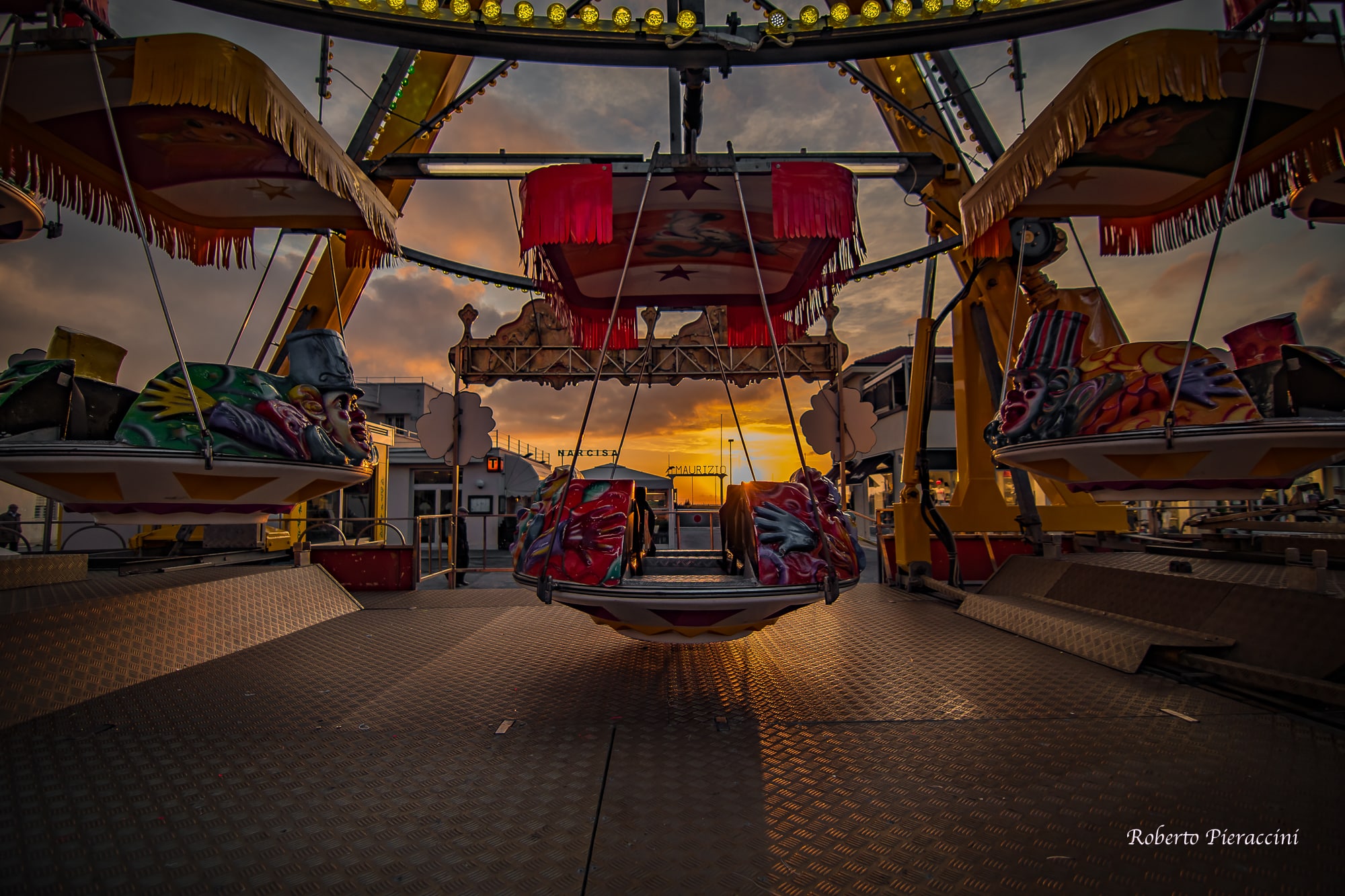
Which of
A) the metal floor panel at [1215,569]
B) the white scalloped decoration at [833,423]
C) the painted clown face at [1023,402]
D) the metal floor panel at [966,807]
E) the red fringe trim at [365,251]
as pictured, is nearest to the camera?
the metal floor panel at [966,807]

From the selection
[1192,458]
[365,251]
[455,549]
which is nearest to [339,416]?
[365,251]

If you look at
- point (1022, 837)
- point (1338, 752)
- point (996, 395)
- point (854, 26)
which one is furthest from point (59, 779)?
point (996, 395)

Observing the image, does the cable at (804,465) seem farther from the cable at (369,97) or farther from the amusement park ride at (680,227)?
the cable at (369,97)

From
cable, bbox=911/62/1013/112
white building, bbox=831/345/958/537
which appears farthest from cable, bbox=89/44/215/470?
white building, bbox=831/345/958/537

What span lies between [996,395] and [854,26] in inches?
132

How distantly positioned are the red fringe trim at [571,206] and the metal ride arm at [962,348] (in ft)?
12.7

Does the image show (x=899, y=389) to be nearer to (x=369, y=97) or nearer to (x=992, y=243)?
(x=992, y=243)

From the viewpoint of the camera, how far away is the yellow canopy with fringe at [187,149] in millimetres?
2578

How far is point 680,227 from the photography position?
3801mm

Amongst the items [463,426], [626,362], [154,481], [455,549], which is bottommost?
[455,549]

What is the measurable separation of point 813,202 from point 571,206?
3.70ft

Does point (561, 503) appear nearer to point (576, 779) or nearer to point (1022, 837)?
point (576, 779)

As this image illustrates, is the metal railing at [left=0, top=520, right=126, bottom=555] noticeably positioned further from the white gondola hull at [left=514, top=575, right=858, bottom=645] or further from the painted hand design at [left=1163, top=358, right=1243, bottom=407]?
the painted hand design at [left=1163, top=358, right=1243, bottom=407]

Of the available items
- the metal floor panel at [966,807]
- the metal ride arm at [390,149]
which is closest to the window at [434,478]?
the metal ride arm at [390,149]
